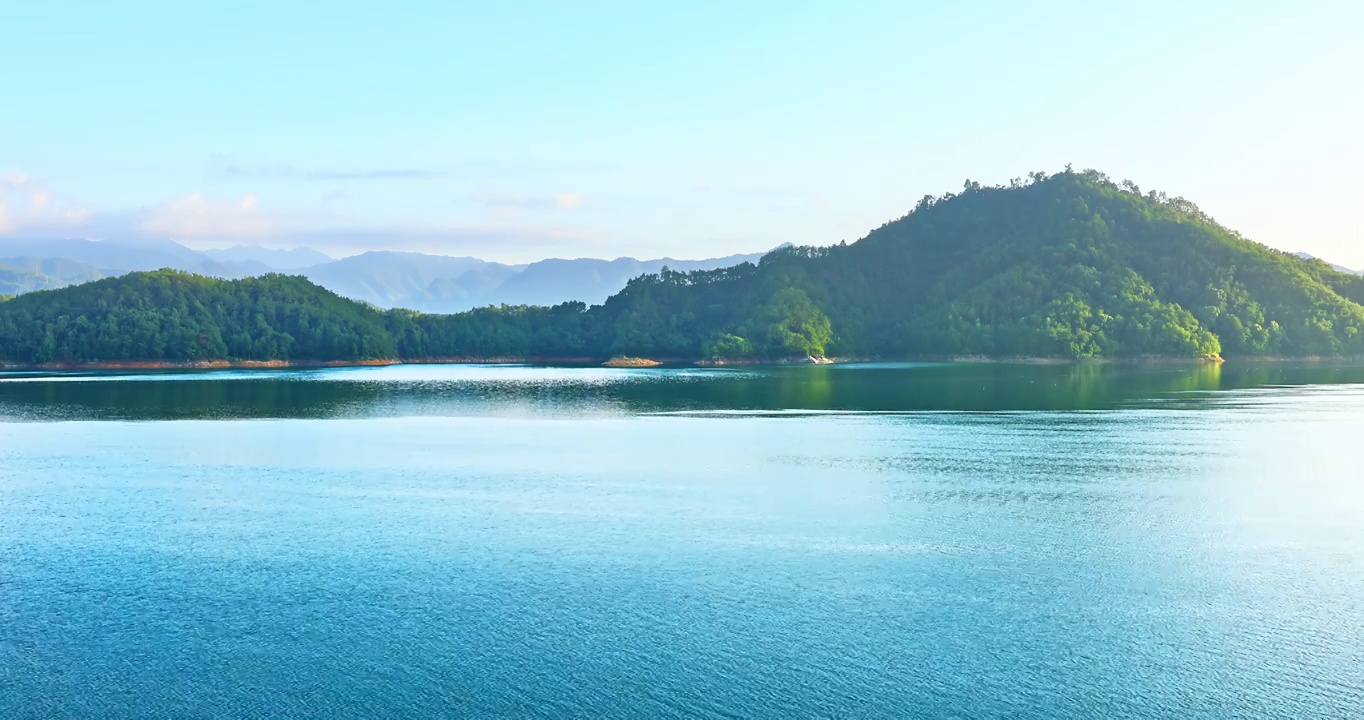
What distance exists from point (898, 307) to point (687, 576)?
153774mm

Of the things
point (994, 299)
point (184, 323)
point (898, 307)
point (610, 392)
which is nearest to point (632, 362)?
point (898, 307)

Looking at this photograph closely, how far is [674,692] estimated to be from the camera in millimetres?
13219

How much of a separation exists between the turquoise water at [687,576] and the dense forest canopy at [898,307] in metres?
94.5

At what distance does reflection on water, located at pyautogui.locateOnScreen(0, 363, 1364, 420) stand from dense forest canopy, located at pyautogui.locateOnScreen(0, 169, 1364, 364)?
24878 millimetres

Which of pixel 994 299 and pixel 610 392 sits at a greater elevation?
pixel 994 299

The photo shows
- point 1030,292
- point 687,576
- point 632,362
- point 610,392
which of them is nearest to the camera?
point 687,576

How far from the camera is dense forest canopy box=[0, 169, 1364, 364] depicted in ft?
419

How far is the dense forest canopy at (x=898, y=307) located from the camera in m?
128

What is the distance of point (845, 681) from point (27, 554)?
17471mm

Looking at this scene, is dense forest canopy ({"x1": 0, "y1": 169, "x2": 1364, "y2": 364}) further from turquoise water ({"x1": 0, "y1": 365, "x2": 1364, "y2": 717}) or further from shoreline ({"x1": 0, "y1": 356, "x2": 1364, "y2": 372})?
turquoise water ({"x1": 0, "y1": 365, "x2": 1364, "y2": 717})

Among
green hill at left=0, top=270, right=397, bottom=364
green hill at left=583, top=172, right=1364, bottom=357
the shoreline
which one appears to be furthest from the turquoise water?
green hill at left=583, top=172, right=1364, bottom=357

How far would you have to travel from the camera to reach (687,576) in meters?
18.7

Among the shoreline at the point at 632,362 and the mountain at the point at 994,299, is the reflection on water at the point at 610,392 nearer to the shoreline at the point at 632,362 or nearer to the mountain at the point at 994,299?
the shoreline at the point at 632,362

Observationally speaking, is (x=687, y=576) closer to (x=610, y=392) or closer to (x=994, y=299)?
(x=610, y=392)
